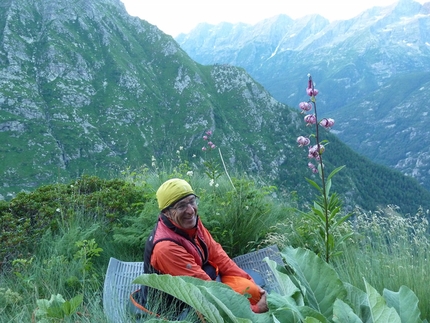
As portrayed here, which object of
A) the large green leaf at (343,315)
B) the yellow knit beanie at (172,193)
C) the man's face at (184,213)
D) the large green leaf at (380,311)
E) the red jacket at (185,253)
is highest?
the large green leaf at (380,311)

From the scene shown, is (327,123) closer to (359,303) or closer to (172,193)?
(172,193)

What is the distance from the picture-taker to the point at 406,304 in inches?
47.7

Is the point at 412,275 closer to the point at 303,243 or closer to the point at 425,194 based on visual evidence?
the point at 303,243

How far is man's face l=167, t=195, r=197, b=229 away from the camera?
338 cm

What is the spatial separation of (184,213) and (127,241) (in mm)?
1303

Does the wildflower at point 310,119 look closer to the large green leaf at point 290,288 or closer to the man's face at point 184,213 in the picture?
the man's face at point 184,213

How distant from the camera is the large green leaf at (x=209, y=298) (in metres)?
1.03

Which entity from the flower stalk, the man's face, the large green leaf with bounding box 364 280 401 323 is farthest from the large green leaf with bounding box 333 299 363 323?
the man's face

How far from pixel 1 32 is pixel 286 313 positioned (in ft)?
436

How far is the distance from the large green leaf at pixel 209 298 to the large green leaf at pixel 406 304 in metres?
0.42

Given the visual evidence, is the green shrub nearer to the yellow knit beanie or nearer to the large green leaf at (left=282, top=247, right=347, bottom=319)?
the yellow knit beanie

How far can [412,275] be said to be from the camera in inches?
107

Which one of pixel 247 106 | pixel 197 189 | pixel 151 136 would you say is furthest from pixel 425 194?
pixel 197 189

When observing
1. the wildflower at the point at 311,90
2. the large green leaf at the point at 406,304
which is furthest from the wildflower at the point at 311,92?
the large green leaf at the point at 406,304
